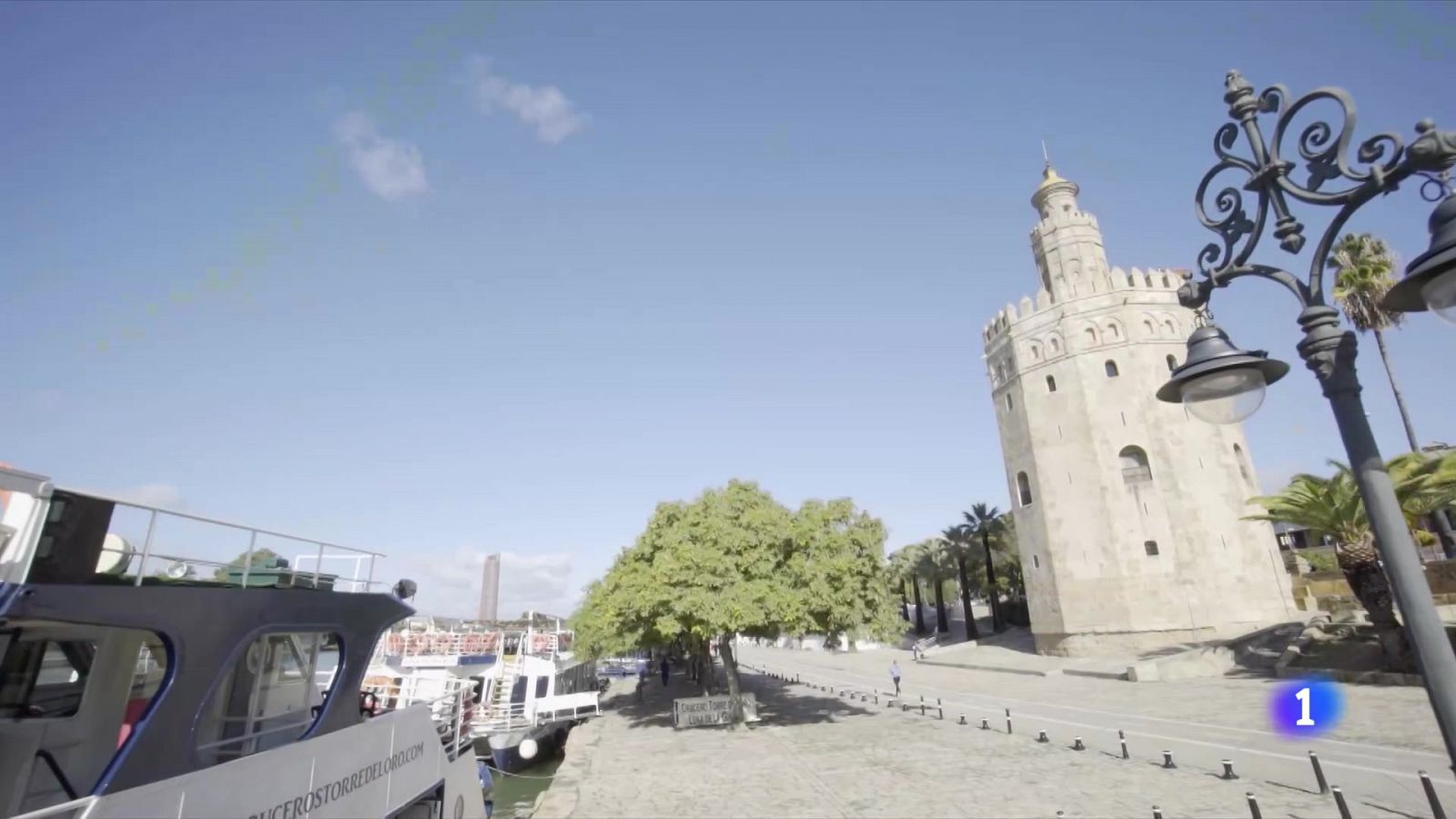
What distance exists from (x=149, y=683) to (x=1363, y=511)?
33.6 meters

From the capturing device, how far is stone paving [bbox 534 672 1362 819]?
1128cm

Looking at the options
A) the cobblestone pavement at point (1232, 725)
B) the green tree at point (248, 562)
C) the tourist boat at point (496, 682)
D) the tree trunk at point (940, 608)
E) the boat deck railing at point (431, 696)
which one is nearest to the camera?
the green tree at point (248, 562)

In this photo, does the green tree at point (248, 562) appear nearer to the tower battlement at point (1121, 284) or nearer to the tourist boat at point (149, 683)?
the tourist boat at point (149, 683)

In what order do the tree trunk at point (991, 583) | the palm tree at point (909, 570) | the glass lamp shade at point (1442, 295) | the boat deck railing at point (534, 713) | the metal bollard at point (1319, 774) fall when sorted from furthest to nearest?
the palm tree at point (909, 570), the tree trunk at point (991, 583), the boat deck railing at point (534, 713), the metal bollard at point (1319, 774), the glass lamp shade at point (1442, 295)

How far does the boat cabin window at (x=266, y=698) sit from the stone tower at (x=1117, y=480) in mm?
39619

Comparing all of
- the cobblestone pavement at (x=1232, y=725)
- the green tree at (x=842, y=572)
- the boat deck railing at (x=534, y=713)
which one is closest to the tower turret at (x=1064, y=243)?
the cobblestone pavement at (x=1232, y=725)

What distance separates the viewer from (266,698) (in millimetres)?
9008

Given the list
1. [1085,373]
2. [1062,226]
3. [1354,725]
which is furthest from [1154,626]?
[1062,226]

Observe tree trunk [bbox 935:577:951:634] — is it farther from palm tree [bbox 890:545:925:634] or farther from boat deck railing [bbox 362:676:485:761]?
boat deck railing [bbox 362:676:485:761]

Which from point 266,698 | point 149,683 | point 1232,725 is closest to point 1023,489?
point 1232,725

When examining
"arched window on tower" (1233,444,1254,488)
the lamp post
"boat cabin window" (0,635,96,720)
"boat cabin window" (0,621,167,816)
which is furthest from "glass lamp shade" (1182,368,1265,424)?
A: "arched window on tower" (1233,444,1254,488)

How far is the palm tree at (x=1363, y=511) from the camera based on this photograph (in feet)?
75.3

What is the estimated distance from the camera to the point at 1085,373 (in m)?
40.3

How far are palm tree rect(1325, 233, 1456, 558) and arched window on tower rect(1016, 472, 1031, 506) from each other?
1875cm
